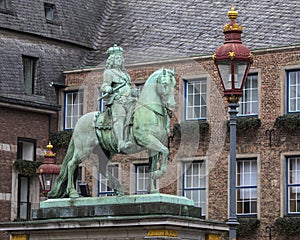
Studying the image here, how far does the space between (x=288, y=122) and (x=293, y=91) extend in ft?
3.61

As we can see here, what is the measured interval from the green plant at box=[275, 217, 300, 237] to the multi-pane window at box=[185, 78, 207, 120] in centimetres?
472

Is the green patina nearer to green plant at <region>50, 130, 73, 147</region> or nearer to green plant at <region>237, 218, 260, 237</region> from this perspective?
green plant at <region>237, 218, 260, 237</region>

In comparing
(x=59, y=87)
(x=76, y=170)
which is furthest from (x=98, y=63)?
(x=76, y=170)

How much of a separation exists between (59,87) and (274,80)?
8378mm

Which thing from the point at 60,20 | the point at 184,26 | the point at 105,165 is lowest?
the point at 105,165

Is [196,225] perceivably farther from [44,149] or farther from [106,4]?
[106,4]

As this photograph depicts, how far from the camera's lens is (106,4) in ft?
148

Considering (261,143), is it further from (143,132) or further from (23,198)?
(143,132)

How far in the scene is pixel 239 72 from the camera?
20.8 metres

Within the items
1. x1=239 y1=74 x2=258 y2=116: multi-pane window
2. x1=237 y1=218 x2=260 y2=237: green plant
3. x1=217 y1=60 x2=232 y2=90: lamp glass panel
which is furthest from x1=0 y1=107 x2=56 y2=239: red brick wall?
x1=217 y1=60 x2=232 y2=90: lamp glass panel

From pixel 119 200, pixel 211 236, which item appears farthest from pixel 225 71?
pixel 211 236

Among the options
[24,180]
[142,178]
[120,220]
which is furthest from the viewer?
[24,180]

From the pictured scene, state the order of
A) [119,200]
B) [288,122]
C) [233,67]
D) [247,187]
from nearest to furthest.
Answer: [233,67] < [119,200] < [288,122] < [247,187]

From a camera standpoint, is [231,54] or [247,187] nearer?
[231,54]
